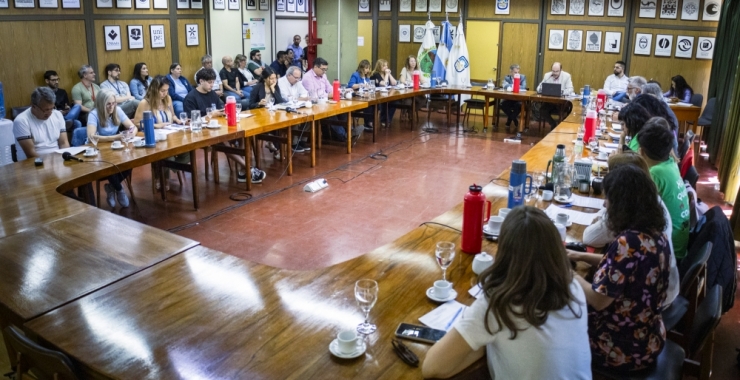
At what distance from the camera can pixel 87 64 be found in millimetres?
8664

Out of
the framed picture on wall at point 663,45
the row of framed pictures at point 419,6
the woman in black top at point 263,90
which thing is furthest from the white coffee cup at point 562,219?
the row of framed pictures at point 419,6

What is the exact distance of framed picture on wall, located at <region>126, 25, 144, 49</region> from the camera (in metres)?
9.30

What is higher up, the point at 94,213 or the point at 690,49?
the point at 690,49

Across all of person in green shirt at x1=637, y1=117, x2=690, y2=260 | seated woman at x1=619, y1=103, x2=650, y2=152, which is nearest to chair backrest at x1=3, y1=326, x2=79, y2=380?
person in green shirt at x1=637, y1=117, x2=690, y2=260

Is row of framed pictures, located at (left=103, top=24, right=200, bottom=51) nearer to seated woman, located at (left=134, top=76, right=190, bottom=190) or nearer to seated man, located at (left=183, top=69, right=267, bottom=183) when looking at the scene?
seated man, located at (left=183, top=69, right=267, bottom=183)

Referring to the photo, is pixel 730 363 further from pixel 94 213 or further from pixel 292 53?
pixel 292 53

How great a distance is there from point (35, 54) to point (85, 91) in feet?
2.60

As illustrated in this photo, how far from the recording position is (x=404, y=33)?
12547 millimetres

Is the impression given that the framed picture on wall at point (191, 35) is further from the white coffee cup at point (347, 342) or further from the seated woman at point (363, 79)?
the white coffee cup at point (347, 342)

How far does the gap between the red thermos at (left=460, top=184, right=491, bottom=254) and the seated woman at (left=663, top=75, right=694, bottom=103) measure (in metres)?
7.68

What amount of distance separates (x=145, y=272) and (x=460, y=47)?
30.0ft

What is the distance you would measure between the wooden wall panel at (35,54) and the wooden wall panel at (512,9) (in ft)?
22.9

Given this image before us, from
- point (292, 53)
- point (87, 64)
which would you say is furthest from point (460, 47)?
point (87, 64)

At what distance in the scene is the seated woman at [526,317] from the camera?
174cm
